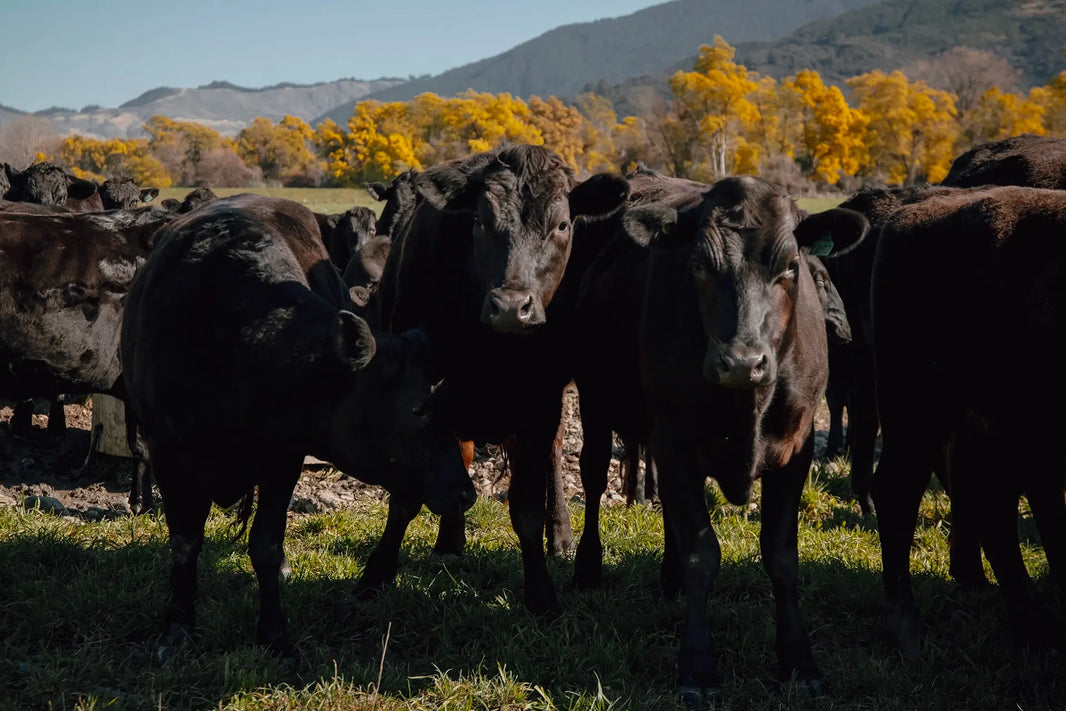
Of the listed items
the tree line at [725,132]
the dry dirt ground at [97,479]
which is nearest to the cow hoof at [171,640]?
the dry dirt ground at [97,479]

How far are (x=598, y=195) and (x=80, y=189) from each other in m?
10.9

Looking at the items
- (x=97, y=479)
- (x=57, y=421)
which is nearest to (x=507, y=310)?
(x=97, y=479)

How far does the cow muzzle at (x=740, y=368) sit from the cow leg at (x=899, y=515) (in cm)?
141

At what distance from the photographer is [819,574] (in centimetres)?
538

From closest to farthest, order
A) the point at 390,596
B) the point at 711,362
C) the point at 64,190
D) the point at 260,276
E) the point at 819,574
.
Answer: the point at 711,362, the point at 260,276, the point at 390,596, the point at 819,574, the point at 64,190

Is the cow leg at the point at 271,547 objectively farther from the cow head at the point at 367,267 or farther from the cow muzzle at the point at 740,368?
the cow head at the point at 367,267

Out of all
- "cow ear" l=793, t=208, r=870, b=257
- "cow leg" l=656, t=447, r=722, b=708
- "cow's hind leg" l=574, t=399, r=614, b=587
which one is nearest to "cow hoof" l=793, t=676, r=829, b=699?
"cow leg" l=656, t=447, r=722, b=708

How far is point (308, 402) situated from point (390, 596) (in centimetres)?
125

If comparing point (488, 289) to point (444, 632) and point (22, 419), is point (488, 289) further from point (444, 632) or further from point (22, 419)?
point (22, 419)

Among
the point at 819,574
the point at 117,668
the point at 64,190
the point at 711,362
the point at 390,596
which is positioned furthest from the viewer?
the point at 64,190

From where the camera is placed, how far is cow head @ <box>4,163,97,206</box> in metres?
13.6

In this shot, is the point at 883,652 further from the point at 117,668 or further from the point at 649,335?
the point at 117,668

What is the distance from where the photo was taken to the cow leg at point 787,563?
13.7 ft

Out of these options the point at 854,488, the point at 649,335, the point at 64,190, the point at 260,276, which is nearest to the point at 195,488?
the point at 260,276
